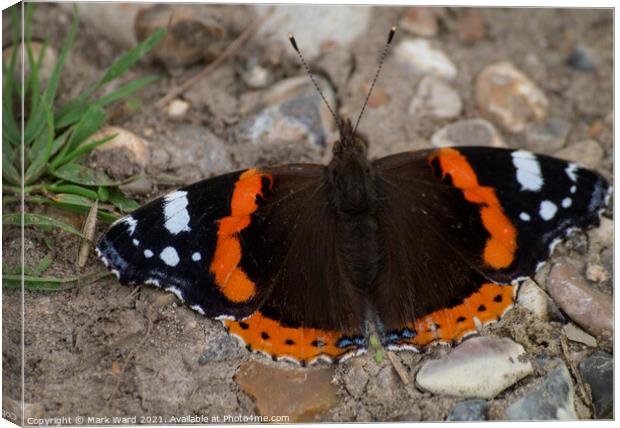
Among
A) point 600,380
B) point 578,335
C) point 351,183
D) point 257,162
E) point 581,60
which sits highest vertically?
point 581,60

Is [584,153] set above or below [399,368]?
above

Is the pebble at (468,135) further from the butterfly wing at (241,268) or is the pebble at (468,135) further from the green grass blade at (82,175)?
the green grass blade at (82,175)

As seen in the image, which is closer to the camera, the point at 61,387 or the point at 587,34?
the point at 61,387

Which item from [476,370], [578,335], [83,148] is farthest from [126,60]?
[578,335]

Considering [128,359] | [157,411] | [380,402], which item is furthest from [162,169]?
[380,402]

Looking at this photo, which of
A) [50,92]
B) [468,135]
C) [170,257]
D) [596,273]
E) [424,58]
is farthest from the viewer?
[424,58]

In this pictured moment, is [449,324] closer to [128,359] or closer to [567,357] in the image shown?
[567,357]

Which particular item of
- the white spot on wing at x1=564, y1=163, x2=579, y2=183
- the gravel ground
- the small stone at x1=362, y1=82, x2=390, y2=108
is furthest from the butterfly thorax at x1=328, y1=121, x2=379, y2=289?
the small stone at x1=362, y1=82, x2=390, y2=108

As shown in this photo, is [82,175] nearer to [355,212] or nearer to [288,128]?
[288,128]
